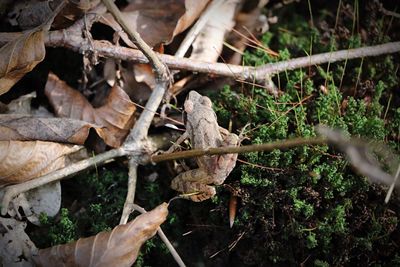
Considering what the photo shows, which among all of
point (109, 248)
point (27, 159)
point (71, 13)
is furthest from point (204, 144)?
point (71, 13)

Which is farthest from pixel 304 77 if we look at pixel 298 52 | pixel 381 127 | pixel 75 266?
pixel 75 266

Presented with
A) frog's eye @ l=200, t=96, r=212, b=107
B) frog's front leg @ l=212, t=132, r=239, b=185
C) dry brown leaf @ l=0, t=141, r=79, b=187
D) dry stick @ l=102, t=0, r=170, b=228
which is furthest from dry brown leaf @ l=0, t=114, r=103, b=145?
frog's front leg @ l=212, t=132, r=239, b=185

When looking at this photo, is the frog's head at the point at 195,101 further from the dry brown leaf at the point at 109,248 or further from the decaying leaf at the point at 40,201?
the decaying leaf at the point at 40,201

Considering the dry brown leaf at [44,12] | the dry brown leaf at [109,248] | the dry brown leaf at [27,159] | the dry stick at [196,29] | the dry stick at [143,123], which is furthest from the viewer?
the dry stick at [196,29]

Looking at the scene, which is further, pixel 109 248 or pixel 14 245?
pixel 14 245

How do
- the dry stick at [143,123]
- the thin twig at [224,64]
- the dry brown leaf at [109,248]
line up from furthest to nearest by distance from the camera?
the thin twig at [224,64], the dry stick at [143,123], the dry brown leaf at [109,248]

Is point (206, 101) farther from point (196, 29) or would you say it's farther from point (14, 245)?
point (14, 245)

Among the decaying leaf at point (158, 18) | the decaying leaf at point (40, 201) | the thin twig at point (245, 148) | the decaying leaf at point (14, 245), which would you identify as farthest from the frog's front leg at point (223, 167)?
the decaying leaf at point (14, 245)

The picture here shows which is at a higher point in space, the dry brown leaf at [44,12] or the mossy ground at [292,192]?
the dry brown leaf at [44,12]
